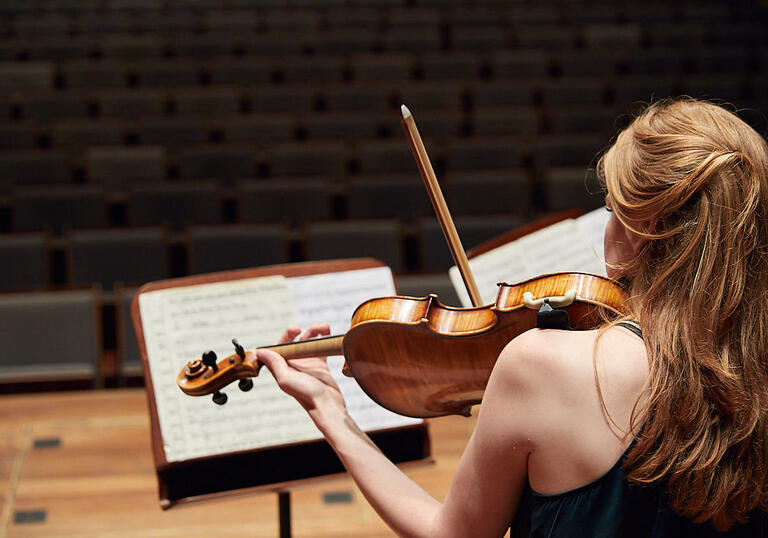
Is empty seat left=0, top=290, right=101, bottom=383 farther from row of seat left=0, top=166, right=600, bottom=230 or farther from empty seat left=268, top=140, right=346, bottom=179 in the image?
empty seat left=268, top=140, right=346, bottom=179

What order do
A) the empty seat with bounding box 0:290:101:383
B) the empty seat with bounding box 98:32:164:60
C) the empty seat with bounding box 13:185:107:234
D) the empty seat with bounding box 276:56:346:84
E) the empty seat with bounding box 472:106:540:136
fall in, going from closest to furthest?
the empty seat with bounding box 0:290:101:383
the empty seat with bounding box 13:185:107:234
the empty seat with bounding box 472:106:540:136
the empty seat with bounding box 276:56:346:84
the empty seat with bounding box 98:32:164:60

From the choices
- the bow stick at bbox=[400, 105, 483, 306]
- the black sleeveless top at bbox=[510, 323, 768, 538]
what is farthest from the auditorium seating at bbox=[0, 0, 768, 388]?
the black sleeveless top at bbox=[510, 323, 768, 538]

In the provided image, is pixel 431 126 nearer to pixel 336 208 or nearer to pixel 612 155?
pixel 336 208

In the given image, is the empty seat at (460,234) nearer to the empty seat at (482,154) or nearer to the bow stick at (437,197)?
the empty seat at (482,154)

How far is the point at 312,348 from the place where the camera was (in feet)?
1.62

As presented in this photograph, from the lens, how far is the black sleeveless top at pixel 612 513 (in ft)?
1.14

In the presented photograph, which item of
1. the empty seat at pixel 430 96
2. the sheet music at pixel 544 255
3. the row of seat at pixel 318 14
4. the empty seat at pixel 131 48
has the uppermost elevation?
the row of seat at pixel 318 14

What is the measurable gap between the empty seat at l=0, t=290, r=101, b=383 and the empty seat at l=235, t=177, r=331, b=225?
0.47 m

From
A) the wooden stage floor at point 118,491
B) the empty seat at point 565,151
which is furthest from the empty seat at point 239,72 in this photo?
the wooden stage floor at point 118,491

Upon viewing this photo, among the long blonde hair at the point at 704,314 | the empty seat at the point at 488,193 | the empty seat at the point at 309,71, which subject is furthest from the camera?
the empty seat at the point at 309,71

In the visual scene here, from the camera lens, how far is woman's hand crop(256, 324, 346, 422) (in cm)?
48

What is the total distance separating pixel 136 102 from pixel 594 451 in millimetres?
2024

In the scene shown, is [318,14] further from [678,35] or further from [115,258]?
[115,258]

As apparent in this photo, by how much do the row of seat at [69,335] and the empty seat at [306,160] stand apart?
24.4 inches
